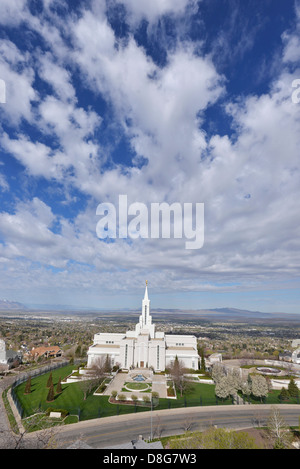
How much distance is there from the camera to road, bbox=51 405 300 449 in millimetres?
27797

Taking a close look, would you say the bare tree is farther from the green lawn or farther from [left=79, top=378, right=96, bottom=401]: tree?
[left=79, top=378, right=96, bottom=401]: tree

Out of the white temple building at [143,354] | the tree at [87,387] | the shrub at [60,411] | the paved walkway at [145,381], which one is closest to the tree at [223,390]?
the paved walkway at [145,381]

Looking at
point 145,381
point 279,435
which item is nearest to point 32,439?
point 279,435

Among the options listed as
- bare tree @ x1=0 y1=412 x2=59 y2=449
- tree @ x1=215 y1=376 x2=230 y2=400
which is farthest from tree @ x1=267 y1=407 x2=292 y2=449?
bare tree @ x1=0 y1=412 x2=59 y2=449

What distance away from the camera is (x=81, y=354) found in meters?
74.4

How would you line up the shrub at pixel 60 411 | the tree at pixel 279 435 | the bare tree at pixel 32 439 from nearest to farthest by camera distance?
the bare tree at pixel 32 439
the tree at pixel 279 435
the shrub at pixel 60 411

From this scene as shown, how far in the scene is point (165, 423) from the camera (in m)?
31.7

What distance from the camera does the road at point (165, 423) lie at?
27.8 m

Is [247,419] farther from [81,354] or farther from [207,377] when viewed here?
[81,354]

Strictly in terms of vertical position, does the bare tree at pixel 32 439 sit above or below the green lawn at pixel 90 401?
above

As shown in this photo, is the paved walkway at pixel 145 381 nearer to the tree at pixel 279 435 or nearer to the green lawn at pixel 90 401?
the green lawn at pixel 90 401

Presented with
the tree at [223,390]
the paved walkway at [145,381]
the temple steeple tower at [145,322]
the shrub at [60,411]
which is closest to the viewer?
the shrub at [60,411]
